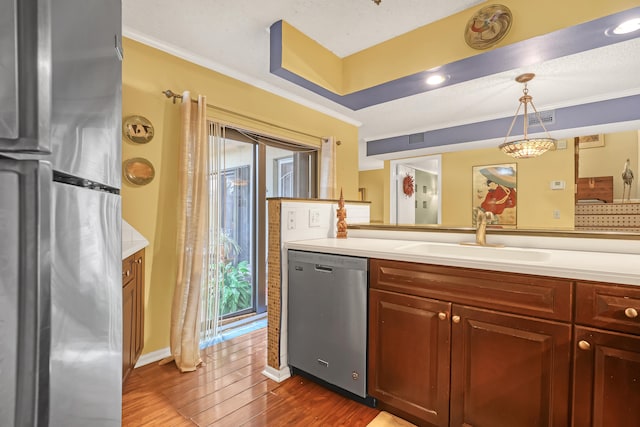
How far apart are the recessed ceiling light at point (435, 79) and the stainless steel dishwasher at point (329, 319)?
1494mm

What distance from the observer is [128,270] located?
60.4 inches

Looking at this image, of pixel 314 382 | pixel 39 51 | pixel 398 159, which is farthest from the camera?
pixel 398 159

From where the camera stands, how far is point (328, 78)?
235cm

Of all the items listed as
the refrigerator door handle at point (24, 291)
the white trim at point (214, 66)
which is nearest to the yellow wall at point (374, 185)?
the white trim at point (214, 66)

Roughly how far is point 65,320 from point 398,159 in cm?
501

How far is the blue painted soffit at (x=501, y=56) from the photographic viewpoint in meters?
1.62

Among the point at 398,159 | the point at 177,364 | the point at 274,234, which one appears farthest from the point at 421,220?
the point at 177,364

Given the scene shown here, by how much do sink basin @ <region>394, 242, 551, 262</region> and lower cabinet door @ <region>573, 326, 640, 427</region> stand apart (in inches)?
19.8

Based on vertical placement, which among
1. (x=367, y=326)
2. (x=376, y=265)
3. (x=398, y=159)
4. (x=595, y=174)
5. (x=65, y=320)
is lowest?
(x=367, y=326)

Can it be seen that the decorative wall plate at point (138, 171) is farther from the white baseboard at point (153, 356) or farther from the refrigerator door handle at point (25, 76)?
the refrigerator door handle at point (25, 76)

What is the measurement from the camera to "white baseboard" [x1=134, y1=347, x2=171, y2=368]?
2.10 meters

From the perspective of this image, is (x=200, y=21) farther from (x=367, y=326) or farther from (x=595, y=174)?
(x=595, y=174)

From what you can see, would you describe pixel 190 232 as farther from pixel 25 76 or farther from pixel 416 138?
pixel 416 138

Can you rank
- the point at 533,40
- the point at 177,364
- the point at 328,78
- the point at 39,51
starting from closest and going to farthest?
the point at 39,51, the point at 533,40, the point at 177,364, the point at 328,78
